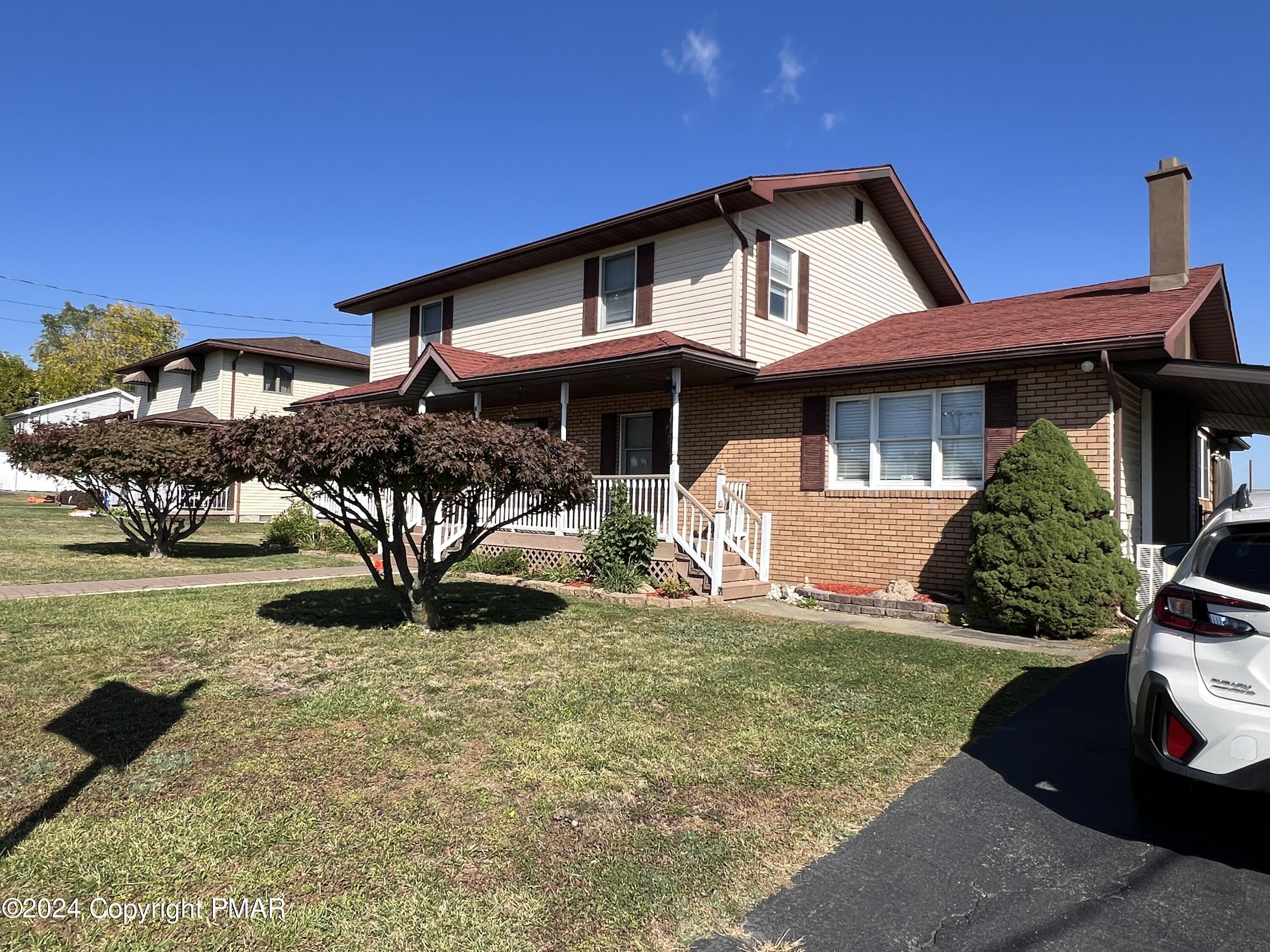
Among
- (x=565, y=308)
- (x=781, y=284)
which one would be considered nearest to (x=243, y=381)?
(x=565, y=308)

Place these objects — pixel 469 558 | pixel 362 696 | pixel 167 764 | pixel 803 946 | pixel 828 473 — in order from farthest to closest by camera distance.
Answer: pixel 469 558 < pixel 828 473 < pixel 362 696 < pixel 167 764 < pixel 803 946

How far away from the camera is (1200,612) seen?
3414mm

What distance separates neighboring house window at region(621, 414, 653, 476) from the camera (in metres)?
14.5

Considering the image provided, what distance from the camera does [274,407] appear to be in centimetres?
2878

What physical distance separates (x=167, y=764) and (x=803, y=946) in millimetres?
3454

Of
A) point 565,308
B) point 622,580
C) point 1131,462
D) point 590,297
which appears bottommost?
point 622,580

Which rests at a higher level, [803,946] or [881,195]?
[881,195]

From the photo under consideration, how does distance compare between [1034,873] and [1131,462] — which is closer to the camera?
[1034,873]

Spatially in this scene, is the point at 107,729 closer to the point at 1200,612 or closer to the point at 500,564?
the point at 1200,612

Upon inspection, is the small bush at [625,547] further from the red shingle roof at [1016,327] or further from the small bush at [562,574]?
the red shingle roof at [1016,327]

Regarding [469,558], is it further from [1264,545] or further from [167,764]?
[1264,545]

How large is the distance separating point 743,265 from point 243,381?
21549mm

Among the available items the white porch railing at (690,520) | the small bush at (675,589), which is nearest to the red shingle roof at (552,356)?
the white porch railing at (690,520)

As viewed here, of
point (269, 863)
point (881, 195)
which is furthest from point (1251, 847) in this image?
point (881, 195)
